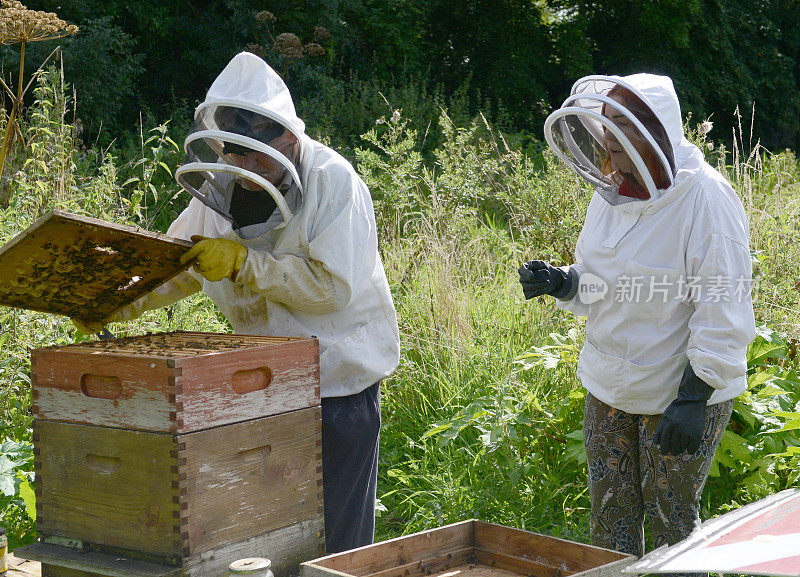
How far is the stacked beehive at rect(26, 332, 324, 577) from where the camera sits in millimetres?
1845

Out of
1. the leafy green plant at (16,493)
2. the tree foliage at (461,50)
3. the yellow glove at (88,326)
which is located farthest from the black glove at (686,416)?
the tree foliage at (461,50)

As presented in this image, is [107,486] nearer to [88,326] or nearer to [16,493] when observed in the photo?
[88,326]

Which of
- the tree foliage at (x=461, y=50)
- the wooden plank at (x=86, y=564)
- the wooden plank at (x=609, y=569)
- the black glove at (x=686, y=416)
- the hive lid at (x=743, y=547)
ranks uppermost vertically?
the tree foliage at (x=461, y=50)

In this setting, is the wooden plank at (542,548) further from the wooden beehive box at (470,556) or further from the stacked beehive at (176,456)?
the stacked beehive at (176,456)

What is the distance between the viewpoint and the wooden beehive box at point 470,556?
5.97ft

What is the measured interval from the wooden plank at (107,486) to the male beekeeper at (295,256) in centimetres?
53

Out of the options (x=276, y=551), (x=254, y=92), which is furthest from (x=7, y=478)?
(x=254, y=92)

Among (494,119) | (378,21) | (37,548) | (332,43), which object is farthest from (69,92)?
(37,548)

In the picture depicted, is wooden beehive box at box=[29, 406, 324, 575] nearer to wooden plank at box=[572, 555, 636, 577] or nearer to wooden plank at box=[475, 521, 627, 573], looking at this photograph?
wooden plank at box=[475, 521, 627, 573]

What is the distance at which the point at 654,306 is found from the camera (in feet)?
8.10

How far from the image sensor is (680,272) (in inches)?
95.9

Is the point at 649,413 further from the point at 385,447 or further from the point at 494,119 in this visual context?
the point at 494,119

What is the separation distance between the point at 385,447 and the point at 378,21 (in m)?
8.45

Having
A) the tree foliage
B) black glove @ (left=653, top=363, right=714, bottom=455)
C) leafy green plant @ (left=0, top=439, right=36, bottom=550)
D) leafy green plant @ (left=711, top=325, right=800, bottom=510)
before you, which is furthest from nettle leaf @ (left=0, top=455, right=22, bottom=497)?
the tree foliage
